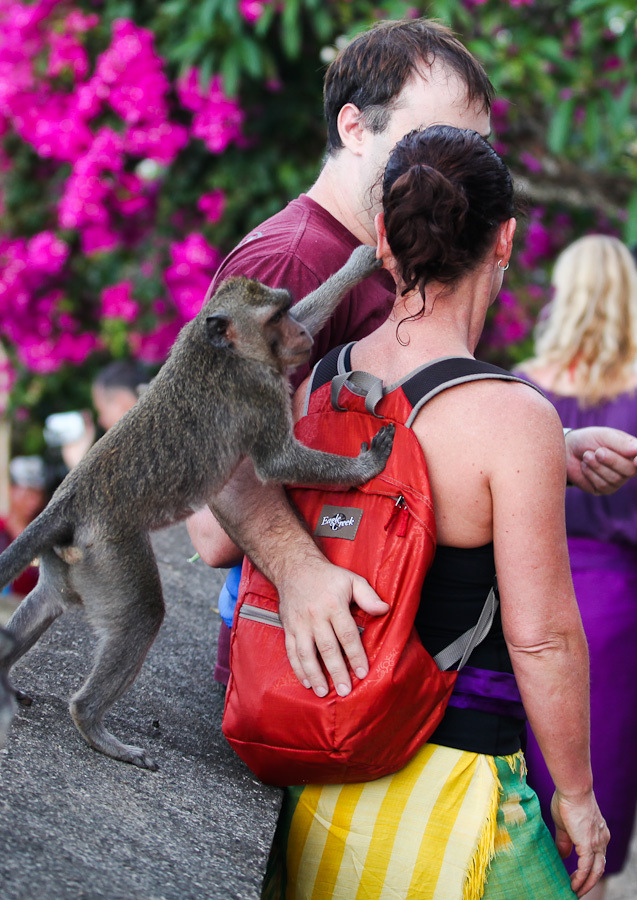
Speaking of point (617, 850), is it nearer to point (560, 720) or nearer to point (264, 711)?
point (560, 720)

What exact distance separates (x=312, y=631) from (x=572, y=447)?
99 centimetres

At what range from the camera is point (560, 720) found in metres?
1.76

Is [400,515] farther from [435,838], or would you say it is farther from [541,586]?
[435,838]

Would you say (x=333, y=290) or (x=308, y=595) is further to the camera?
(x=333, y=290)

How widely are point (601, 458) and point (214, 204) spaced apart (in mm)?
3680

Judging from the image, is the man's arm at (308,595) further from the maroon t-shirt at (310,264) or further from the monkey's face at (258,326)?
the maroon t-shirt at (310,264)

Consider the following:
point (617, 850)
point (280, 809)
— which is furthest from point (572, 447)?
point (617, 850)

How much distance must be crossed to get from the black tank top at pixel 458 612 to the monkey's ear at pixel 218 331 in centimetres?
82

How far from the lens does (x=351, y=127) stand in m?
2.48

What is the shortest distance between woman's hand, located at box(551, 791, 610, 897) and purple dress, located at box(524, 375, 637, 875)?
5.00ft

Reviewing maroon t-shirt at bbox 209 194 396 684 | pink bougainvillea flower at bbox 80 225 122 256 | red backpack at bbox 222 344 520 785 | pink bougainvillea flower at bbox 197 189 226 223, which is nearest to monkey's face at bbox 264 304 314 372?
maroon t-shirt at bbox 209 194 396 684

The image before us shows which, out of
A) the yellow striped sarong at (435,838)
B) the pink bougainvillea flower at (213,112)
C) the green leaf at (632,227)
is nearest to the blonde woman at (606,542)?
the green leaf at (632,227)

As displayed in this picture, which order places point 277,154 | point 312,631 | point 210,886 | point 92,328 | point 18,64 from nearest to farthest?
1. point 210,886
2. point 312,631
3. point 277,154
4. point 18,64
5. point 92,328

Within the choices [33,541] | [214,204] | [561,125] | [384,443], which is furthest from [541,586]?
[214,204]
